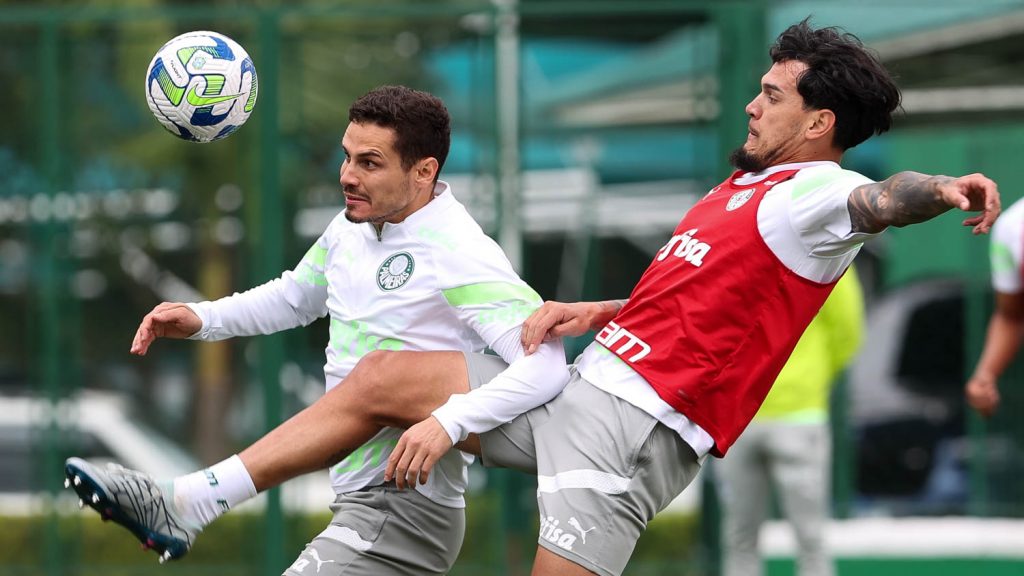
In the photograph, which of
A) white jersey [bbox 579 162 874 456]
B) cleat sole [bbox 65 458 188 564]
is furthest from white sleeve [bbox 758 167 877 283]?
cleat sole [bbox 65 458 188 564]

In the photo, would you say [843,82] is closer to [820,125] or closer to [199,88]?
[820,125]

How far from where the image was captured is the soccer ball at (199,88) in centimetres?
417

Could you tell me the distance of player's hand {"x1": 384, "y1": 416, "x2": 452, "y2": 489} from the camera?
360cm

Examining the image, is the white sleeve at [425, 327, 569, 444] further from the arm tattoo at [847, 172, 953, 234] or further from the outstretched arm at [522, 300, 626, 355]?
the arm tattoo at [847, 172, 953, 234]

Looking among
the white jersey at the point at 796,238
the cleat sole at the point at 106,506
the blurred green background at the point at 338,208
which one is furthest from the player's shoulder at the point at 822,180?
the blurred green background at the point at 338,208

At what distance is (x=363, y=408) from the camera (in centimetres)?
377

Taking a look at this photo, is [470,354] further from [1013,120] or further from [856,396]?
[1013,120]

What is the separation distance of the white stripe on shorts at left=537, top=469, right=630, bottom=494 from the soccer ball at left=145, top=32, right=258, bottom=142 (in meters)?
1.36

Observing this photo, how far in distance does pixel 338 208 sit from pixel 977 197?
5046 mm

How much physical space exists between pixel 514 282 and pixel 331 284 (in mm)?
529

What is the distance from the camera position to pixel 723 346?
3.75 meters

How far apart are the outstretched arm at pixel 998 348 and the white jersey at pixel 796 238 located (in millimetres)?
1962

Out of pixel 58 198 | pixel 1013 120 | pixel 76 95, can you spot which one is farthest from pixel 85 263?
pixel 1013 120

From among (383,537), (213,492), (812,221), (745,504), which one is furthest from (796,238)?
(745,504)
